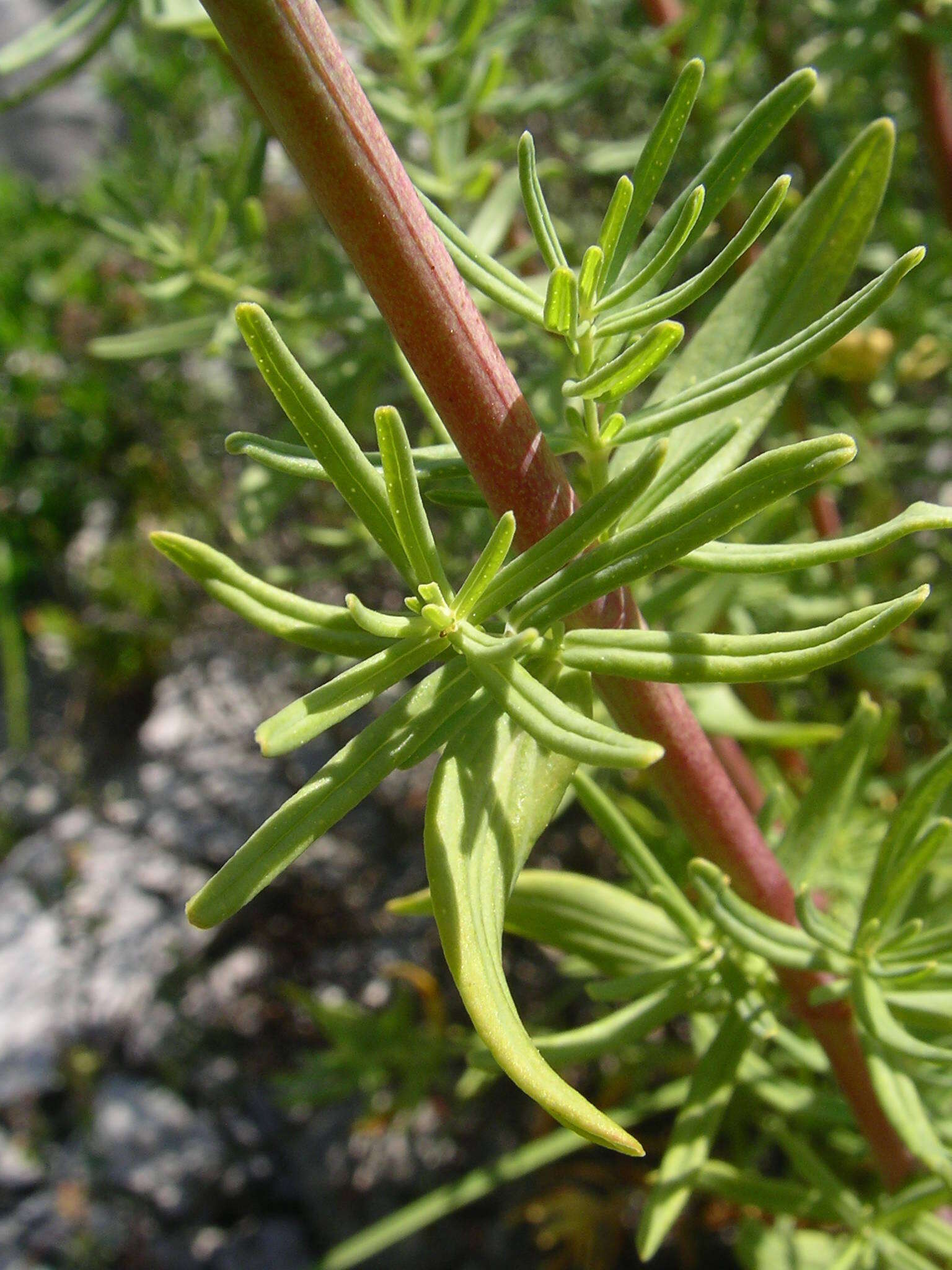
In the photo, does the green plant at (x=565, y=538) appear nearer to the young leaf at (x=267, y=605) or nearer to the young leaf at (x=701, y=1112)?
the young leaf at (x=267, y=605)

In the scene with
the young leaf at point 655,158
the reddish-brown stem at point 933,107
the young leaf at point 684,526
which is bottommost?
the reddish-brown stem at point 933,107

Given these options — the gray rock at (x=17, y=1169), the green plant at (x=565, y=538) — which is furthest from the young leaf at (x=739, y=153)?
the gray rock at (x=17, y=1169)

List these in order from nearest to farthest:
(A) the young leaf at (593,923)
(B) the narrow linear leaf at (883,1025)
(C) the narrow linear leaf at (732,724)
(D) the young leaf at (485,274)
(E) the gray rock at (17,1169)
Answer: (D) the young leaf at (485,274)
(B) the narrow linear leaf at (883,1025)
(A) the young leaf at (593,923)
(C) the narrow linear leaf at (732,724)
(E) the gray rock at (17,1169)

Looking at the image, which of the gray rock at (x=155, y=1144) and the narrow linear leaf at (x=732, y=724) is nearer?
the narrow linear leaf at (x=732, y=724)

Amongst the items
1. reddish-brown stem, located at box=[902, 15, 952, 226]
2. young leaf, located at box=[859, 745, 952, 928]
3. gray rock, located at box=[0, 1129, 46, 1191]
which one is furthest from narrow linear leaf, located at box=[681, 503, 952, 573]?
gray rock, located at box=[0, 1129, 46, 1191]

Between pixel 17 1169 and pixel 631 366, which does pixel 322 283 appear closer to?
pixel 631 366

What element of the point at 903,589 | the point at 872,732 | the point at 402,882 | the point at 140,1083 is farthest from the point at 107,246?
the point at 872,732

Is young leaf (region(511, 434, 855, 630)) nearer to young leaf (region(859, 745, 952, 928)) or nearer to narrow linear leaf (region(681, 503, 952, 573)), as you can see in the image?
narrow linear leaf (region(681, 503, 952, 573))
